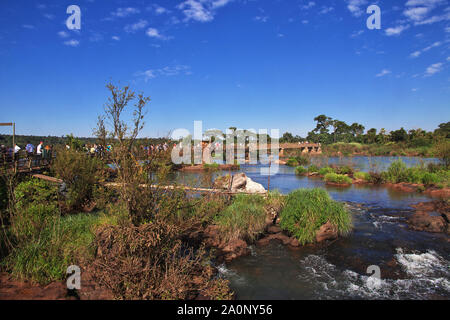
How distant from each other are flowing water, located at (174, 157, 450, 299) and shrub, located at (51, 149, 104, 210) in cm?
766

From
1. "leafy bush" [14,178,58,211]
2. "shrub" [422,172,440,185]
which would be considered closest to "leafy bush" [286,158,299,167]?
"shrub" [422,172,440,185]

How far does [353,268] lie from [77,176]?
455 inches

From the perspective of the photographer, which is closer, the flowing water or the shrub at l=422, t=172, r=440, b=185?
the flowing water

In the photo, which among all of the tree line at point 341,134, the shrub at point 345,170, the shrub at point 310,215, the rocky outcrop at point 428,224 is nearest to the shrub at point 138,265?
the shrub at point 310,215

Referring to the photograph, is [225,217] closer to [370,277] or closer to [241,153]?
[370,277]

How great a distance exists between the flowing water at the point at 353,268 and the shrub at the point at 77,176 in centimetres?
766

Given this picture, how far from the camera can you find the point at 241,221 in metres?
9.57

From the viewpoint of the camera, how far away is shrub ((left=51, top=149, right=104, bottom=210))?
11695 mm

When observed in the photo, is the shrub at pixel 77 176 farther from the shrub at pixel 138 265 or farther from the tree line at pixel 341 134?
the tree line at pixel 341 134

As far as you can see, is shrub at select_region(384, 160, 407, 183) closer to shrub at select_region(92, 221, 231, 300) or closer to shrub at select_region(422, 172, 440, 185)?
shrub at select_region(422, 172, 440, 185)

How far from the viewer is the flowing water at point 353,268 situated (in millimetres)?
6422
